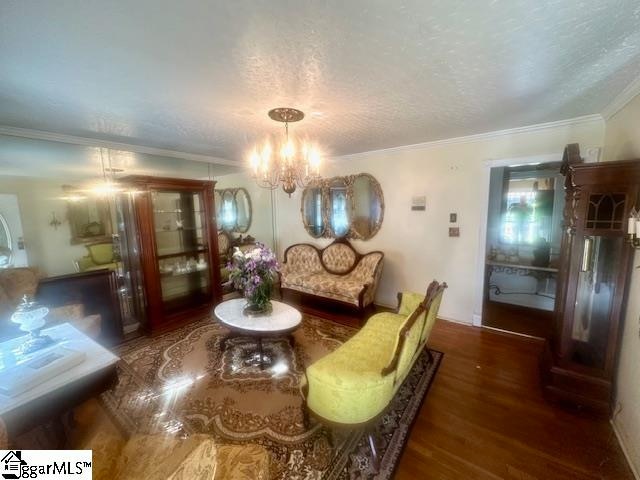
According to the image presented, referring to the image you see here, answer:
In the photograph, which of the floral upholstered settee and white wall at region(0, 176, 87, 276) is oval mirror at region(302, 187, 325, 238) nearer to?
the floral upholstered settee

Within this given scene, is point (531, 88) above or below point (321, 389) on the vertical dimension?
above

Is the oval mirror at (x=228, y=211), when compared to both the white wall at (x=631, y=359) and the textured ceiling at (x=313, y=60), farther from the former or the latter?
the white wall at (x=631, y=359)

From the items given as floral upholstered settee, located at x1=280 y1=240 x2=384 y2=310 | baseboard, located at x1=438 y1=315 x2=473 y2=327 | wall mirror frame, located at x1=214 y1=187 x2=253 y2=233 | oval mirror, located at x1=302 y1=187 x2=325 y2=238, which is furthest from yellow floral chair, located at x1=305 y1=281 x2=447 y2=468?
wall mirror frame, located at x1=214 y1=187 x2=253 y2=233

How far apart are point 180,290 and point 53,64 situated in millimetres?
2960

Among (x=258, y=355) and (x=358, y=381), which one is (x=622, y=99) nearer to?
(x=358, y=381)

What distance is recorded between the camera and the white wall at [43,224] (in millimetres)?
2625

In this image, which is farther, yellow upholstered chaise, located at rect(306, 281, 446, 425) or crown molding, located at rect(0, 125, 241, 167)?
crown molding, located at rect(0, 125, 241, 167)

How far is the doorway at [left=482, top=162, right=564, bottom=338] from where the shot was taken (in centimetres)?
354

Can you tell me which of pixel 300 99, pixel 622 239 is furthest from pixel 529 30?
pixel 622 239

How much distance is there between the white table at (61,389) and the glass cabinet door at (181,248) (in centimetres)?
188

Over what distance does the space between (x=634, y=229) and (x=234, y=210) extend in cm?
485

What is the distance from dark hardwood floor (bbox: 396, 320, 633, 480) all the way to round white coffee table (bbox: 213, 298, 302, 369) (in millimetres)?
1277

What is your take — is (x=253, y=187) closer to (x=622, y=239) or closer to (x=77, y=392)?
(x=77, y=392)

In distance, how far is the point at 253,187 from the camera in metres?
4.97
